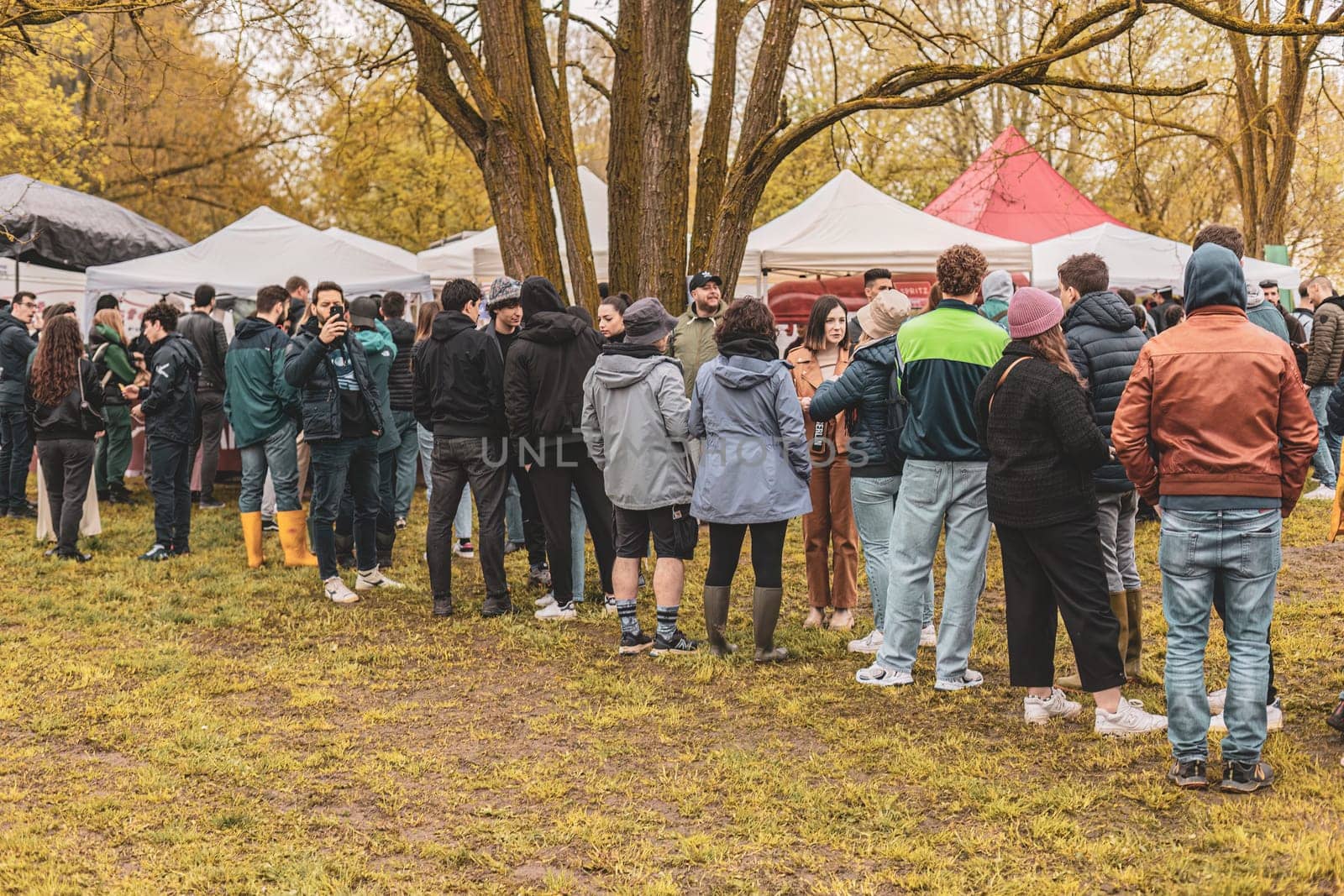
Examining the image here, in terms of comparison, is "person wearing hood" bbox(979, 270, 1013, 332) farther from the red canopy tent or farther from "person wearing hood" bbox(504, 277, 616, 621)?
the red canopy tent

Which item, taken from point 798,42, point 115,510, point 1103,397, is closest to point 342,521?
point 115,510

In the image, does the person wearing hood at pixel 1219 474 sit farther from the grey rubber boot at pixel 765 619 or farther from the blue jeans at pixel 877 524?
the grey rubber boot at pixel 765 619

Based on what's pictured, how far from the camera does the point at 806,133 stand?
9125 mm

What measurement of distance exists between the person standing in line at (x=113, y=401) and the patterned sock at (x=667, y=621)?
21.5 feet

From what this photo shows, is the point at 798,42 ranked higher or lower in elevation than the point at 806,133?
higher

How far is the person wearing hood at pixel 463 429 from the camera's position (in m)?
7.41

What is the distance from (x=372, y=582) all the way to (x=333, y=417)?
129 cm

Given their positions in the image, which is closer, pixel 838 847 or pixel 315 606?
pixel 838 847

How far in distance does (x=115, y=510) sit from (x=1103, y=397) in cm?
968

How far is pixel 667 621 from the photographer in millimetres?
6586

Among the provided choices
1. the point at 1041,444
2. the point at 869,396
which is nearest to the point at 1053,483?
the point at 1041,444

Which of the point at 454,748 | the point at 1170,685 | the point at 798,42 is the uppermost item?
the point at 798,42

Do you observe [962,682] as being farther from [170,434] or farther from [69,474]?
[69,474]

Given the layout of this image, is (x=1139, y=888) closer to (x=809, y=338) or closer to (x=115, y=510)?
(x=809, y=338)
